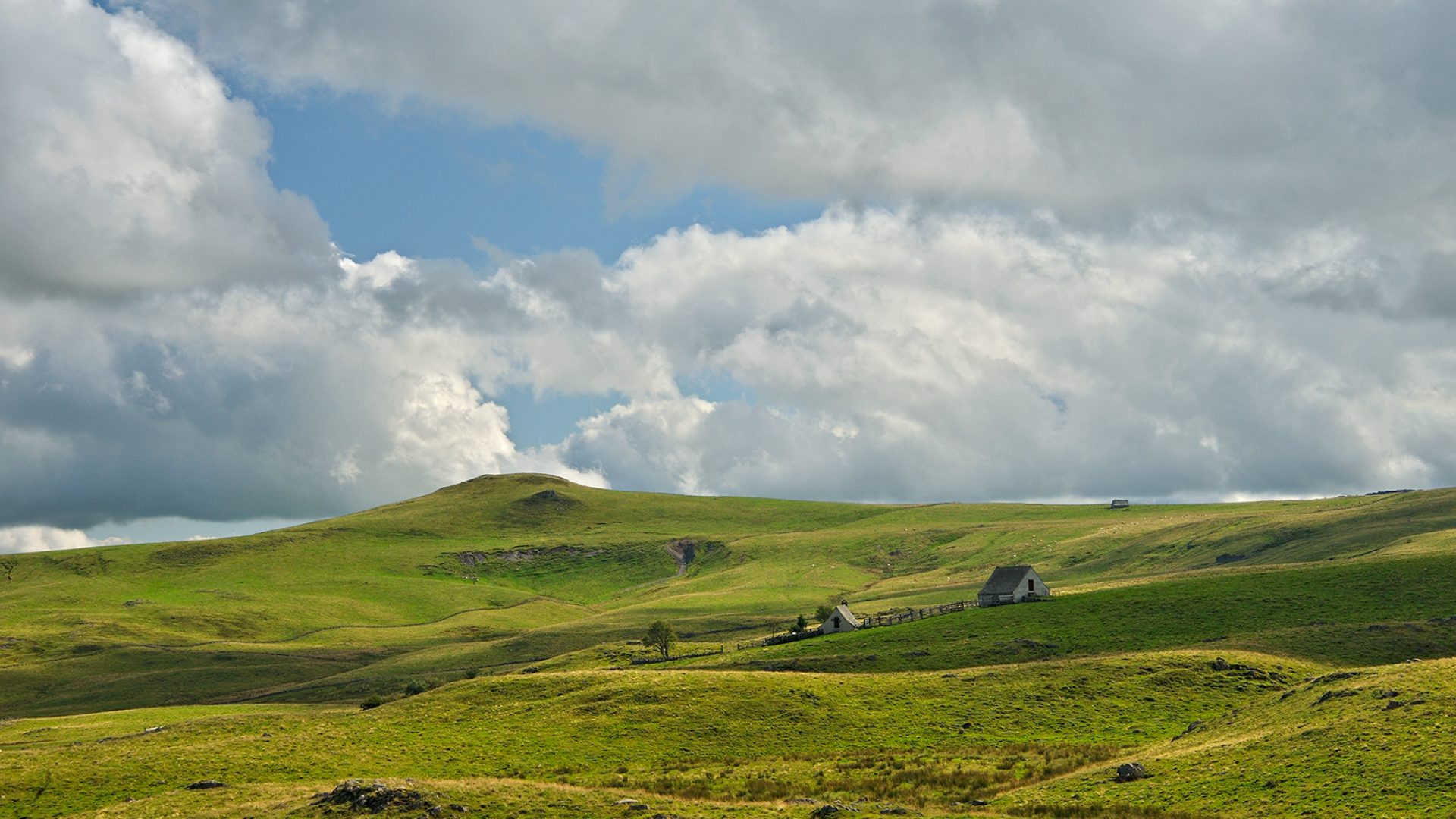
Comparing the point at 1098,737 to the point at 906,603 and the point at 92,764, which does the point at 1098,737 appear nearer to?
the point at 92,764

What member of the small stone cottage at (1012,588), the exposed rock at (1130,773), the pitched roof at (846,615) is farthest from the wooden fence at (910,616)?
the exposed rock at (1130,773)

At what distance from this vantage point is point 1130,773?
50.4 m

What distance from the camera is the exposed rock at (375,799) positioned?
4572 cm

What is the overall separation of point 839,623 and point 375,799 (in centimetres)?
7996

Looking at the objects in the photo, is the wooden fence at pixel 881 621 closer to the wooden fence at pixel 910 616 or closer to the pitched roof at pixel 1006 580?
the wooden fence at pixel 910 616

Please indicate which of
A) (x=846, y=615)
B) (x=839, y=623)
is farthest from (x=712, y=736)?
(x=846, y=615)

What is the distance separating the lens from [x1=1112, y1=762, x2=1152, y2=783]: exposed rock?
4997 cm

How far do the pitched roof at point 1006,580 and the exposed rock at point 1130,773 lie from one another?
73.3m

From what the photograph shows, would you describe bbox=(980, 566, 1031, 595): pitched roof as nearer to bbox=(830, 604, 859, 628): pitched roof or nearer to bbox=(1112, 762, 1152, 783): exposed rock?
bbox=(830, 604, 859, 628): pitched roof

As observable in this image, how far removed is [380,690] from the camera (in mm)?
132375

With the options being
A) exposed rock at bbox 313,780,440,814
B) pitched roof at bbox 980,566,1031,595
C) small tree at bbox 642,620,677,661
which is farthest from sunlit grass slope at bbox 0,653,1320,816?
pitched roof at bbox 980,566,1031,595

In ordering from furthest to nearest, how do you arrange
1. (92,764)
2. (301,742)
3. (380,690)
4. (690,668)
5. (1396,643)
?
(380,690)
(690,668)
(1396,643)
(301,742)
(92,764)

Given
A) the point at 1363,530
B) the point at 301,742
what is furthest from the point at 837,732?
the point at 1363,530

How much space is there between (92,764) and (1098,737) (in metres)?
58.8
